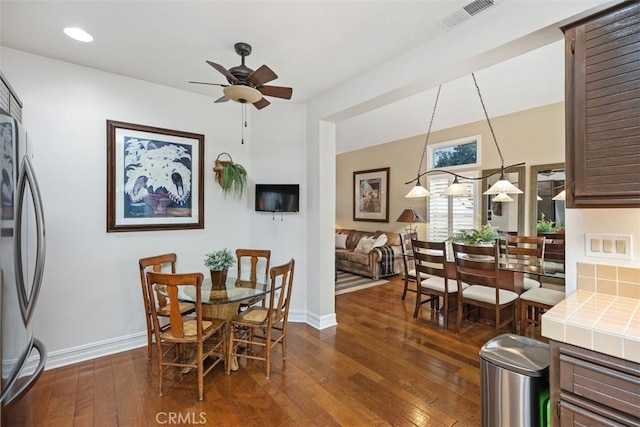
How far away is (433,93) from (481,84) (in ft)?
2.06

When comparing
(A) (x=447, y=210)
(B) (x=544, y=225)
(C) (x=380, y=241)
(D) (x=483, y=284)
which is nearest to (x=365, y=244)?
(C) (x=380, y=241)

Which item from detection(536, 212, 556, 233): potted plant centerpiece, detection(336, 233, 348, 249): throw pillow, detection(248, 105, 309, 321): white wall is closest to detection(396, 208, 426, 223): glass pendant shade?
detection(336, 233, 348, 249): throw pillow

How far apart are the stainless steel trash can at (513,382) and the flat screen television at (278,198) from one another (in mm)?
2477

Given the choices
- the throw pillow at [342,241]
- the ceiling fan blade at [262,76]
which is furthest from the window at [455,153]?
the ceiling fan blade at [262,76]

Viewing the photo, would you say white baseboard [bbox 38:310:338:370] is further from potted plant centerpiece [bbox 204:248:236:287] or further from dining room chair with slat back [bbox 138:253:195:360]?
potted plant centerpiece [bbox 204:248:236:287]

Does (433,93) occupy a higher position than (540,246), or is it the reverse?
(433,93)

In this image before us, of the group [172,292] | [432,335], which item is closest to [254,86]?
[172,292]

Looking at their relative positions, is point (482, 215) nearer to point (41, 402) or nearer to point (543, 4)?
point (543, 4)

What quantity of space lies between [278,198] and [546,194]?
165 inches

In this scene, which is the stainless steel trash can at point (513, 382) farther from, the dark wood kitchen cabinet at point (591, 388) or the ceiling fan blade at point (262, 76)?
the ceiling fan blade at point (262, 76)

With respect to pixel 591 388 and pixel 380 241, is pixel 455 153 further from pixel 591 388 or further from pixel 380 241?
pixel 591 388

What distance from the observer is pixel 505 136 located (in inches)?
198

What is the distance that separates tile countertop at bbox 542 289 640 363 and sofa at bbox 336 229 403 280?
4.34 m

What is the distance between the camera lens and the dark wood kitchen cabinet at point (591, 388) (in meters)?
1.17
